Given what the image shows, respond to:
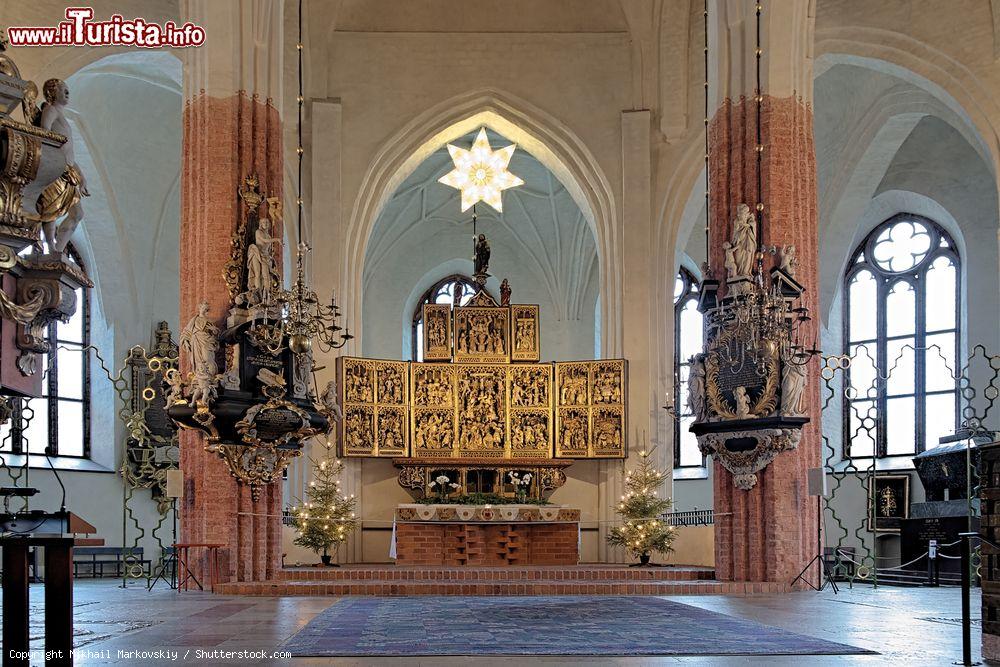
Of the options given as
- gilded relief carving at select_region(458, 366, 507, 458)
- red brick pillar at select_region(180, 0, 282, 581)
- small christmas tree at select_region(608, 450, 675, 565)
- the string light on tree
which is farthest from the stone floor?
the string light on tree

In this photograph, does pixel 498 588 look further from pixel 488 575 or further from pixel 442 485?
pixel 442 485

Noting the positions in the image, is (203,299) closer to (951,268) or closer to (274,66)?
(274,66)

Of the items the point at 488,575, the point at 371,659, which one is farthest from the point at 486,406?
the point at 371,659

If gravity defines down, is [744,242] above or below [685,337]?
above

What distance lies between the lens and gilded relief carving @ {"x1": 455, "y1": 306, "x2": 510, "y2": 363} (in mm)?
22938

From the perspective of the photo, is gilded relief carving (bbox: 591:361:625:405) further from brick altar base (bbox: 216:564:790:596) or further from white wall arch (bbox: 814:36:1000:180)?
white wall arch (bbox: 814:36:1000:180)

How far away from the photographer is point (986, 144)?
19562 mm

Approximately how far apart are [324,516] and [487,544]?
2.98 metres

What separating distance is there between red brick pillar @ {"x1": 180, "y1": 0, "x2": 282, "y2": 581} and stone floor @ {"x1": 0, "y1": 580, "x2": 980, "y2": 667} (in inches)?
44.2

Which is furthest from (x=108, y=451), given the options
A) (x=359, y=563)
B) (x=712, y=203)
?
(x=712, y=203)

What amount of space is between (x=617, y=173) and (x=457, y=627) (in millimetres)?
15677

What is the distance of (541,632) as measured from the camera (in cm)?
954

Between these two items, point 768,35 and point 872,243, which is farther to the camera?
point 872,243

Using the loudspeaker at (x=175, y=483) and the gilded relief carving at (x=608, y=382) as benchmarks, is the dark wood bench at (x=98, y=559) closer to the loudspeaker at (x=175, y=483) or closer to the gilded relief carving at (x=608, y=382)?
the loudspeaker at (x=175, y=483)
